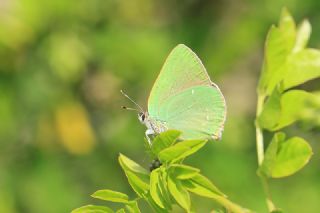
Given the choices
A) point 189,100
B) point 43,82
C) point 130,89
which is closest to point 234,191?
point 130,89

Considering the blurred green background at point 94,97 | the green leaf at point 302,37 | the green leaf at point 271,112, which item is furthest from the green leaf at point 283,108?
the blurred green background at point 94,97

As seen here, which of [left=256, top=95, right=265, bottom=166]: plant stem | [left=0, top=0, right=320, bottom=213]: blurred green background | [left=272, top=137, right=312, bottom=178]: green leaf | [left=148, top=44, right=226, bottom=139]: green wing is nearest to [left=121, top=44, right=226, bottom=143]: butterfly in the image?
[left=148, top=44, right=226, bottom=139]: green wing

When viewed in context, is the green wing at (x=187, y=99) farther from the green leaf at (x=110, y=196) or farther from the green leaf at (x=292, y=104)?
the green leaf at (x=110, y=196)

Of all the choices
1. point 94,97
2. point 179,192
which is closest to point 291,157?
point 179,192

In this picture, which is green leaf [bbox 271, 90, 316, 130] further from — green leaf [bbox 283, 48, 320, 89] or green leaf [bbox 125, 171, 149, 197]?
green leaf [bbox 125, 171, 149, 197]

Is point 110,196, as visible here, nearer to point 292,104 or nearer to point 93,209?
point 93,209
